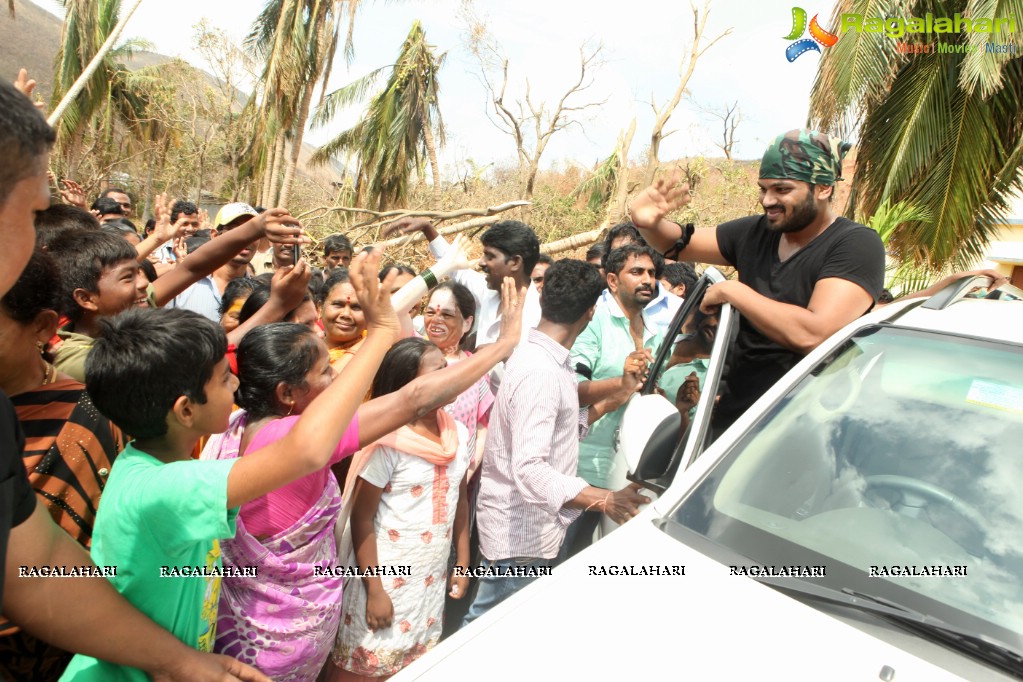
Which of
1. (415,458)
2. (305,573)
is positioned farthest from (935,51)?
(305,573)

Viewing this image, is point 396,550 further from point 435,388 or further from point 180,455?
point 180,455

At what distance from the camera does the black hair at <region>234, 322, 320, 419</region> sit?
2.11 m

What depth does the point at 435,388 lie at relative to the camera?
84.6 inches

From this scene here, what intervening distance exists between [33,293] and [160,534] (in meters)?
0.87

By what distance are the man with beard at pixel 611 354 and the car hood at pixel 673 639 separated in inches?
47.7

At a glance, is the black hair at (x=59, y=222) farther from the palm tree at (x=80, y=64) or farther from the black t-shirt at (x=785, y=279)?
the palm tree at (x=80, y=64)

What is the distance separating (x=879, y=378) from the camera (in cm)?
196

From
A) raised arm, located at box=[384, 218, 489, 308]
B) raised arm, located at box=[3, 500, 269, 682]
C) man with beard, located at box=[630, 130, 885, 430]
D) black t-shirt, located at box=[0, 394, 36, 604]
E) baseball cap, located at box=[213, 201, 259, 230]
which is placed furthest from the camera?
raised arm, located at box=[384, 218, 489, 308]

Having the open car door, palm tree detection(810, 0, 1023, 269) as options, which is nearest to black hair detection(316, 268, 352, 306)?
the open car door

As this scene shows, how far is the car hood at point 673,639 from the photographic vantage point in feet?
4.31

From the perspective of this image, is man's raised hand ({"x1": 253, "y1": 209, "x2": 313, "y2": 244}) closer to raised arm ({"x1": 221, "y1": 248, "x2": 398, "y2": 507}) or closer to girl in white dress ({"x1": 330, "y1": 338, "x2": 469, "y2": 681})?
girl in white dress ({"x1": 330, "y1": 338, "x2": 469, "y2": 681})

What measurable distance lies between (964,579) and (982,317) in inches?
37.3

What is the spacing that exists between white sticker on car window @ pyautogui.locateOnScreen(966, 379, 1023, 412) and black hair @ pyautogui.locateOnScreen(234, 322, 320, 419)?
1919mm

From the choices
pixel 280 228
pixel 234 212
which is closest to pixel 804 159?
pixel 280 228
